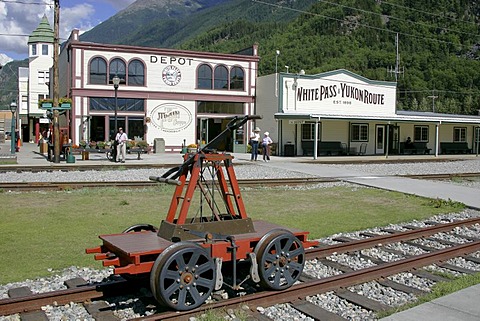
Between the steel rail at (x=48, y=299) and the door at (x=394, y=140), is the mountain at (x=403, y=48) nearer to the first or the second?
the door at (x=394, y=140)

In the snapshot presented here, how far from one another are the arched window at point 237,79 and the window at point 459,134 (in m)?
18.6

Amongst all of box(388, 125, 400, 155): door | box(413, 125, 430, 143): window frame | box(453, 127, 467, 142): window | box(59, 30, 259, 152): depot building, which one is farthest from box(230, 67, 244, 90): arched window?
box(453, 127, 467, 142): window

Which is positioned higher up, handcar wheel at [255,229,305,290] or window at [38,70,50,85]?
window at [38,70,50,85]

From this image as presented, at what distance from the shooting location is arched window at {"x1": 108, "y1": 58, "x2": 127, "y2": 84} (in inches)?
→ 1417

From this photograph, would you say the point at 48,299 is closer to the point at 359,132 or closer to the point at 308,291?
the point at 308,291

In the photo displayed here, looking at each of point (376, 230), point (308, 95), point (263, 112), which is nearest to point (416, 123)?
point (308, 95)

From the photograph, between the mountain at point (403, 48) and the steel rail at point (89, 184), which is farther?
the mountain at point (403, 48)

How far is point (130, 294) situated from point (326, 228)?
17.1 ft

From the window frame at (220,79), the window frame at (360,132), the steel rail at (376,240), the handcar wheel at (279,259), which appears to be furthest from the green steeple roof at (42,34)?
the handcar wheel at (279,259)

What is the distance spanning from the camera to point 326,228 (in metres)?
10.6

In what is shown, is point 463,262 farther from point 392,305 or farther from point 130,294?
point 130,294

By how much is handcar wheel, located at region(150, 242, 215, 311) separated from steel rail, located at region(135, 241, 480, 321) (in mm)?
128

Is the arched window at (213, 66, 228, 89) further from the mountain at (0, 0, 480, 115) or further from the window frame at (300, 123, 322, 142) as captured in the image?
the mountain at (0, 0, 480, 115)

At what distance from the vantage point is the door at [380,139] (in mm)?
40562
